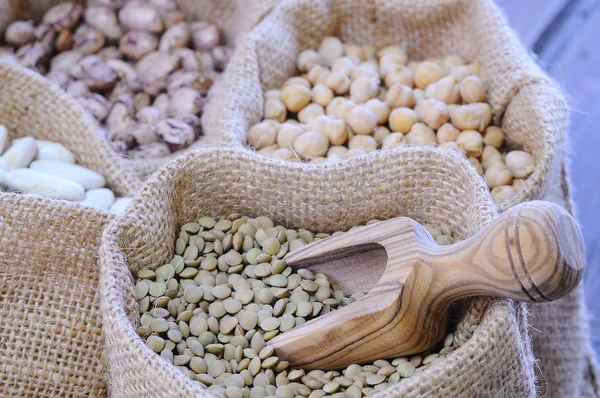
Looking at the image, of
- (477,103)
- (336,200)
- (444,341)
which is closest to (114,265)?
(336,200)

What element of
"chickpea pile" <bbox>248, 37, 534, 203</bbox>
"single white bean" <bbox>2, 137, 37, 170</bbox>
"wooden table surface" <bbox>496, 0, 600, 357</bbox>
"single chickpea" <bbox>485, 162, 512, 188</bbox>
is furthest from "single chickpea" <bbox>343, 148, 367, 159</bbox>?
"wooden table surface" <bbox>496, 0, 600, 357</bbox>

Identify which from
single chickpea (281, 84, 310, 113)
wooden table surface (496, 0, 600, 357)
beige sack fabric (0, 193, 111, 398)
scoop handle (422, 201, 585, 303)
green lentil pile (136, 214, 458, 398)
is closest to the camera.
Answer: scoop handle (422, 201, 585, 303)

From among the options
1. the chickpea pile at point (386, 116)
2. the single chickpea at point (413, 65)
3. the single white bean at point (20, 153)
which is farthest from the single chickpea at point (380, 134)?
the single white bean at point (20, 153)

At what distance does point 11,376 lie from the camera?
928 millimetres

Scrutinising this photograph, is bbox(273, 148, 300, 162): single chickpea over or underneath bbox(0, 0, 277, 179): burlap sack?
over

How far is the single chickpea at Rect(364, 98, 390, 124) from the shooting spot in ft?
4.03

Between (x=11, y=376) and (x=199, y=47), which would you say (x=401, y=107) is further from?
(x=11, y=376)

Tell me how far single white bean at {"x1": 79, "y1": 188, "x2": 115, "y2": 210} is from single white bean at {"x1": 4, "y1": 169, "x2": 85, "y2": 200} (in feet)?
0.05

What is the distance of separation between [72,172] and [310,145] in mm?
400

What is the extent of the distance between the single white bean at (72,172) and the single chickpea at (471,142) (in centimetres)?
62

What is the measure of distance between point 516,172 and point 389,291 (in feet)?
1.40

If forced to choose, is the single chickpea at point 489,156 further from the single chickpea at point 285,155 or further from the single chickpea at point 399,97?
the single chickpea at point 285,155

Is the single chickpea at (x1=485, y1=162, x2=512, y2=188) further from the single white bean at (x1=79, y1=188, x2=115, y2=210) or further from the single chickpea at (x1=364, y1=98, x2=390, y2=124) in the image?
the single white bean at (x1=79, y1=188, x2=115, y2=210)

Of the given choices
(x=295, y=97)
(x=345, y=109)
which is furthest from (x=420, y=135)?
(x=295, y=97)
